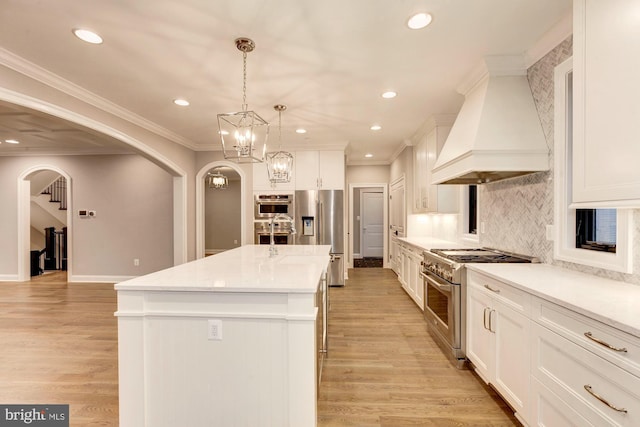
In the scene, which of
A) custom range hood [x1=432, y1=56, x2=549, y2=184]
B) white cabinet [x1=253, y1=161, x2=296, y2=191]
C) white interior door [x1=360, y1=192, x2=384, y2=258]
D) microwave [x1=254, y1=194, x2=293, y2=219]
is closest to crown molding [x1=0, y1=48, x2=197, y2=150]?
white cabinet [x1=253, y1=161, x2=296, y2=191]

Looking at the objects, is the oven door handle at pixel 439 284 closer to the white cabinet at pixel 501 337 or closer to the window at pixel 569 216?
the white cabinet at pixel 501 337

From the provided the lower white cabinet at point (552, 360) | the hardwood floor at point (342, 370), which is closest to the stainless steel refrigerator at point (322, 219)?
the hardwood floor at point (342, 370)

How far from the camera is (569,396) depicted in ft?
4.46

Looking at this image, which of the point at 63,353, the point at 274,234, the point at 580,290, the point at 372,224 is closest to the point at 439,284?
the point at 580,290

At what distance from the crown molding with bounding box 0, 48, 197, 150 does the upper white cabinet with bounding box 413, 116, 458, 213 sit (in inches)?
159

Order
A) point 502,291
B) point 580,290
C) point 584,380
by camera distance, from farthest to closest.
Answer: point 502,291
point 580,290
point 584,380

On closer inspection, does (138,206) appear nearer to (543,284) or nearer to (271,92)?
(271,92)

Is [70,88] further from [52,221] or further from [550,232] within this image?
[52,221]

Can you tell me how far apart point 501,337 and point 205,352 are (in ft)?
6.13

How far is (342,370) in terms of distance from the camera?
2482 mm

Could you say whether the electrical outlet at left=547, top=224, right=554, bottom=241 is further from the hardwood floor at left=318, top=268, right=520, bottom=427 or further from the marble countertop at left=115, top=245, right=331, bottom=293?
the marble countertop at left=115, top=245, right=331, bottom=293

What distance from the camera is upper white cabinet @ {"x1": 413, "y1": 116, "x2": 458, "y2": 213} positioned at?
13.0 feet

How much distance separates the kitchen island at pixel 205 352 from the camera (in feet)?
5.10

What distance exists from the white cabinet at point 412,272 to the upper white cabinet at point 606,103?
2507 mm
